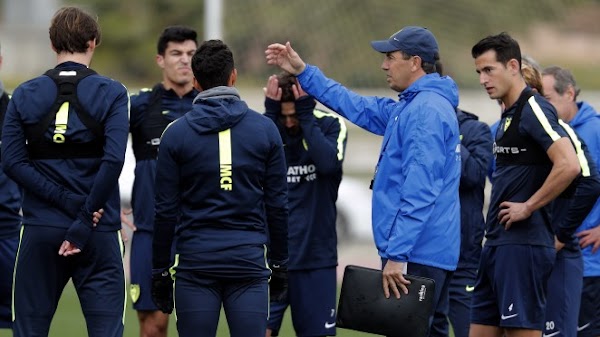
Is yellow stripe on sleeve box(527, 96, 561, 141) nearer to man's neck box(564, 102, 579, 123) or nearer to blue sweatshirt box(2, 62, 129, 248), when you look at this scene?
man's neck box(564, 102, 579, 123)

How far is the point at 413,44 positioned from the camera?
723 centimetres

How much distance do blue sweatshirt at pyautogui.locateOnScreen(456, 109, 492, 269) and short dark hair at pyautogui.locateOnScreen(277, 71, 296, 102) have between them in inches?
54.0

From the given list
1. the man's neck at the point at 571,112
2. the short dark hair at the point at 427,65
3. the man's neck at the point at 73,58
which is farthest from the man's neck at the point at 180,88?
the man's neck at the point at 571,112

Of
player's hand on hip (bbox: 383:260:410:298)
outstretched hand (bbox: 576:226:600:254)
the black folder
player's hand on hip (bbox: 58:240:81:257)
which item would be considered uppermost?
outstretched hand (bbox: 576:226:600:254)

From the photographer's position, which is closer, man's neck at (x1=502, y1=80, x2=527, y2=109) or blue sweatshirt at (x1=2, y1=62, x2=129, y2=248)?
blue sweatshirt at (x1=2, y1=62, x2=129, y2=248)

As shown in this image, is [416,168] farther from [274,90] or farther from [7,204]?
[7,204]

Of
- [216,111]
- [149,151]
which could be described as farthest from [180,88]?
[216,111]

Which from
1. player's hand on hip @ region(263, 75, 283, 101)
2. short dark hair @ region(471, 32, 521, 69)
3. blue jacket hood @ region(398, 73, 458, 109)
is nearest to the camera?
blue jacket hood @ region(398, 73, 458, 109)

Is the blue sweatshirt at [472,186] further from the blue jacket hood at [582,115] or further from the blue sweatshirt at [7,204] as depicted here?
the blue sweatshirt at [7,204]

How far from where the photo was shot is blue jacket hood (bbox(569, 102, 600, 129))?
29.6 feet

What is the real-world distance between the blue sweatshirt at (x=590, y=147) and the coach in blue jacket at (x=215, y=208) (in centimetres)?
324

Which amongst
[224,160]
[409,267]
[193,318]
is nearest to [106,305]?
[193,318]

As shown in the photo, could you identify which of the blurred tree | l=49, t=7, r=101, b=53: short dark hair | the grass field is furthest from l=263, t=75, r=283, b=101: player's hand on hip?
the blurred tree

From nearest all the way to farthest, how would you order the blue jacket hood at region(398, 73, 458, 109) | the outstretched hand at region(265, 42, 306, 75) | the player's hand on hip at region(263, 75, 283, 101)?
the blue jacket hood at region(398, 73, 458, 109) → the outstretched hand at region(265, 42, 306, 75) → the player's hand on hip at region(263, 75, 283, 101)
